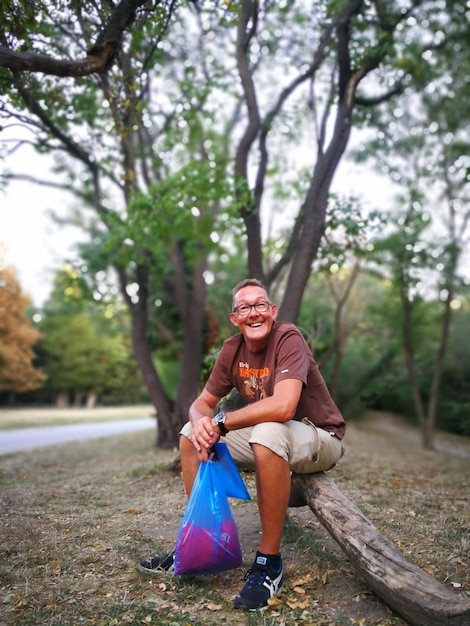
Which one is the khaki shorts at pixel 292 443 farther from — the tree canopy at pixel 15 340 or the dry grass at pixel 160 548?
the tree canopy at pixel 15 340

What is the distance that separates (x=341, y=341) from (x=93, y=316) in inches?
330

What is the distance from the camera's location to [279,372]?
3150mm

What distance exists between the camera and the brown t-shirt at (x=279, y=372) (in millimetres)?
3186

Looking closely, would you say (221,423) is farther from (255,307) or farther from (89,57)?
(89,57)

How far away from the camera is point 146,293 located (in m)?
10.4

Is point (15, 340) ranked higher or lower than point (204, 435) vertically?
higher

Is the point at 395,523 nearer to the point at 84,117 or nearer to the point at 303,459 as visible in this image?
the point at 303,459

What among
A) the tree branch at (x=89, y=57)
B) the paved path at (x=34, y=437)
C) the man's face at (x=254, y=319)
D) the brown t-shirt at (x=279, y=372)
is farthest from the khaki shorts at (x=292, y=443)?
A: the paved path at (x=34, y=437)

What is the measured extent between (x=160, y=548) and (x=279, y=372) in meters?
1.47

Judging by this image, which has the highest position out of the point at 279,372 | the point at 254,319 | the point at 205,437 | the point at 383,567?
the point at 254,319

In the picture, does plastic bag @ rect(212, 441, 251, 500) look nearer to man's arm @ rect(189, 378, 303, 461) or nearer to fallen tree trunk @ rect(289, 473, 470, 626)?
man's arm @ rect(189, 378, 303, 461)

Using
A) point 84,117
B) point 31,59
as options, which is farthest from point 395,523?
point 84,117

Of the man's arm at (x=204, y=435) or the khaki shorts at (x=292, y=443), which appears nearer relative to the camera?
the khaki shorts at (x=292, y=443)

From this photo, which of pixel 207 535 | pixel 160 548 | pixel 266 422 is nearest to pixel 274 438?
pixel 266 422
